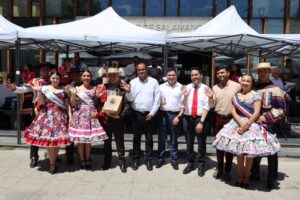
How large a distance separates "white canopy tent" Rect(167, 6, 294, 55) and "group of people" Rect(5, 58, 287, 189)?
6.84ft

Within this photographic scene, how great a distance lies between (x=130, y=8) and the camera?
46.0ft

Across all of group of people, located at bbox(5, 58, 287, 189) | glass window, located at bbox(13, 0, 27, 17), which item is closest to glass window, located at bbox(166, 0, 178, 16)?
glass window, located at bbox(13, 0, 27, 17)

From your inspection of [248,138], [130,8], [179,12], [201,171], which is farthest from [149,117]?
[130,8]

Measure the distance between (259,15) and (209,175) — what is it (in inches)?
371

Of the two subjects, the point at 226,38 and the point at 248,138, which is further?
the point at 226,38

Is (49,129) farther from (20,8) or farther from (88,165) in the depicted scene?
(20,8)

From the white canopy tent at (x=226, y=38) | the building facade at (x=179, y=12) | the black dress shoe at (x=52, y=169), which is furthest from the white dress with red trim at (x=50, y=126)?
the building facade at (x=179, y=12)

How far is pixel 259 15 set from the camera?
13805 millimetres

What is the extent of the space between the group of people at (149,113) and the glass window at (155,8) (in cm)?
799

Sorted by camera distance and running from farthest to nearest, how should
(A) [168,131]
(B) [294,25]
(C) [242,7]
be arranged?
(C) [242,7] → (B) [294,25] → (A) [168,131]

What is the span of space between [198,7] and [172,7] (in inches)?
39.5

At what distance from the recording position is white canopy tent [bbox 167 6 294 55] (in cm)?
798

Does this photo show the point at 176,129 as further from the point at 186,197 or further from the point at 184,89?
the point at 186,197

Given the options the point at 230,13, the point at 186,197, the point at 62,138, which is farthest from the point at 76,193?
the point at 230,13
